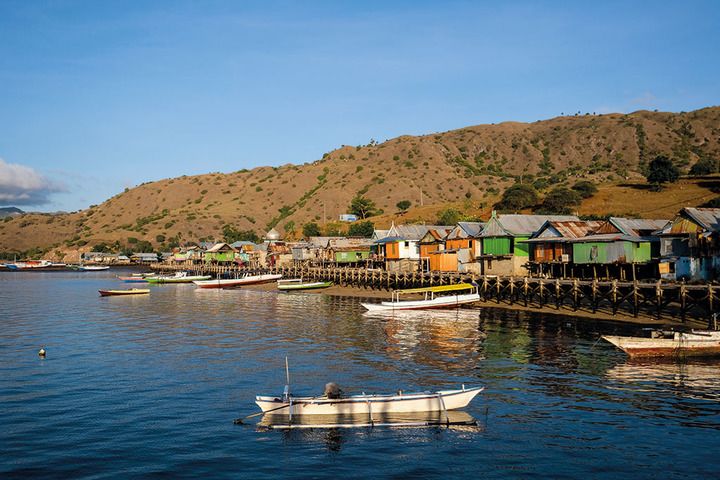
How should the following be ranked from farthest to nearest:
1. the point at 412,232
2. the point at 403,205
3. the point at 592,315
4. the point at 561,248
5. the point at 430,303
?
the point at 403,205, the point at 412,232, the point at 561,248, the point at 430,303, the point at 592,315

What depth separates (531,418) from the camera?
1033 inches

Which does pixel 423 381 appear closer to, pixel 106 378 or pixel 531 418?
pixel 531 418

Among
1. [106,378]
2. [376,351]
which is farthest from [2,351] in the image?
[376,351]

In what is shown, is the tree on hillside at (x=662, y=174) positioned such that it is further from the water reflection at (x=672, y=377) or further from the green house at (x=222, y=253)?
the green house at (x=222, y=253)

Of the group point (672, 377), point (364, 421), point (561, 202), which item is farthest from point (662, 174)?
point (364, 421)

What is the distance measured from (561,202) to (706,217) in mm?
58204

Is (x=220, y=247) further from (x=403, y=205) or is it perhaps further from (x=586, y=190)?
(x=586, y=190)

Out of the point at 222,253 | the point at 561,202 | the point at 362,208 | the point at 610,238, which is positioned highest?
the point at 362,208

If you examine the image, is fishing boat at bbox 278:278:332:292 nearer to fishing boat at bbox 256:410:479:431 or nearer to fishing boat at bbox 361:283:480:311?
fishing boat at bbox 361:283:480:311

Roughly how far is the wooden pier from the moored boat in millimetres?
28919

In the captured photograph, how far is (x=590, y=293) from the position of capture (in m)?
55.6

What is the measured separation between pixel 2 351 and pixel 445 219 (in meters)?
92.1

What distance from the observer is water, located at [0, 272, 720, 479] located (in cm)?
2152

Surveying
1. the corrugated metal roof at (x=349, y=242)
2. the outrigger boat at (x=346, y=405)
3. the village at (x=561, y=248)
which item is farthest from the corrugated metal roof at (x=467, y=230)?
the outrigger boat at (x=346, y=405)
